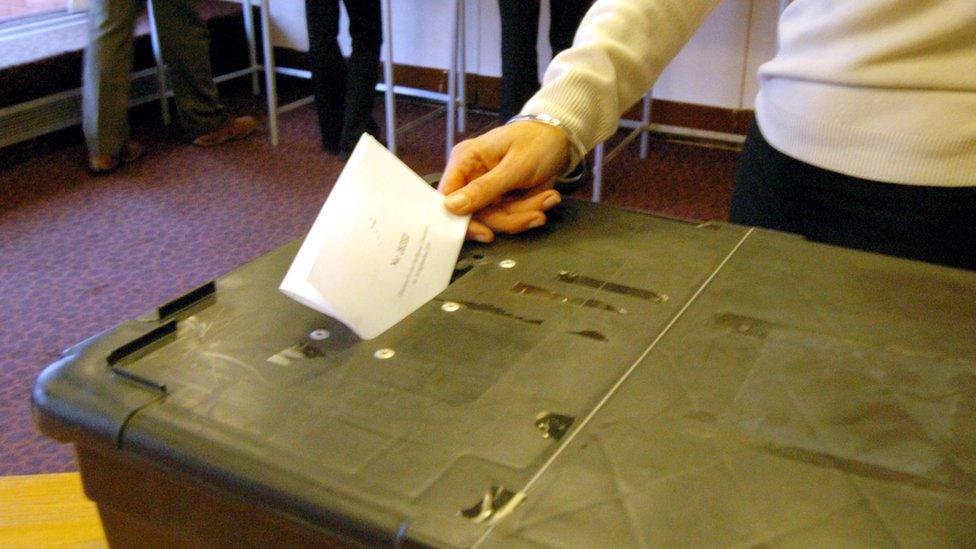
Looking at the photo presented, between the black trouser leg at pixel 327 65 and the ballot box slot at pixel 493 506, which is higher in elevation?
the ballot box slot at pixel 493 506

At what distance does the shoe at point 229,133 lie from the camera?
303 cm

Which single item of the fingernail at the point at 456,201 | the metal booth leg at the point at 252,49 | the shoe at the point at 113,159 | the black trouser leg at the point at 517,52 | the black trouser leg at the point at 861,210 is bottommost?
the shoe at the point at 113,159

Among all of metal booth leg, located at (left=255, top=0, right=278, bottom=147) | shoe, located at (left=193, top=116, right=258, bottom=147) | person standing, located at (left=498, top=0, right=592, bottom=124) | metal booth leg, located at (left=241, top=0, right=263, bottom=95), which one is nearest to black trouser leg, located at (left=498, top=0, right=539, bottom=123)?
person standing, located at (left=498, top=0, right=592, bottom=124)

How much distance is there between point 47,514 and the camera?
0.66 meters

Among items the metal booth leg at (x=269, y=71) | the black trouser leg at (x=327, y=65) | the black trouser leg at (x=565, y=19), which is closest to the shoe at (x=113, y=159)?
the metal booth leg at (x=269, y=71)

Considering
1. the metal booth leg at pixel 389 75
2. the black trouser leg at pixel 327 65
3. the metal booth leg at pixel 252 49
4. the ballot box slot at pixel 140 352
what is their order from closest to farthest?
the ballot box slot at pixel 140 352, the metal booth leg at pixel 389 75, the black trouser leg at pixel 327 65, the metal booth leg at pixel 252 49

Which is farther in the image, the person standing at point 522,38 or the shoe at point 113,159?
the shoe at point 113,159

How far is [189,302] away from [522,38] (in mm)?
1948

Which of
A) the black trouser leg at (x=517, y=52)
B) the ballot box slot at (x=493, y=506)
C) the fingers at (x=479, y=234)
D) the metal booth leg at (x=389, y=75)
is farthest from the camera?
the metal booth leg at (x=389, y=75)

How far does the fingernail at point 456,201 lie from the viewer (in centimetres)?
71

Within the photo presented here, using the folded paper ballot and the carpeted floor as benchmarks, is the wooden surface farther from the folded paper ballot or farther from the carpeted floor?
the carpeted floor

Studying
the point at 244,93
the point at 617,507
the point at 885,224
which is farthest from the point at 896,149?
the point at 244,93

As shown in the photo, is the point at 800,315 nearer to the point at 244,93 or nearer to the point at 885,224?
the point at 885,224

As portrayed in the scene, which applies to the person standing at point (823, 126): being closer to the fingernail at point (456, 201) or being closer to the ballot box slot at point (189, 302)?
the fingernail at point (456, 201)
